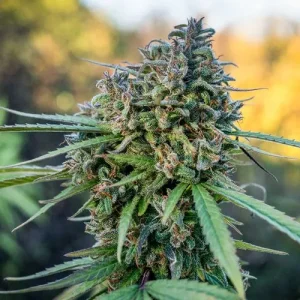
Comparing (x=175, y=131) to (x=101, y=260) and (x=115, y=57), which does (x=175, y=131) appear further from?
(x=115, y=57)

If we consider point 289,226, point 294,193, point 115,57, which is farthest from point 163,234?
point 115,57

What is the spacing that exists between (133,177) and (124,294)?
181 mm

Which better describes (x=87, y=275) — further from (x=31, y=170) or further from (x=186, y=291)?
(x=31, y=170)

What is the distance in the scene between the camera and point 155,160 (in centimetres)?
73

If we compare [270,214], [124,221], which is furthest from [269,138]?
[124,221]

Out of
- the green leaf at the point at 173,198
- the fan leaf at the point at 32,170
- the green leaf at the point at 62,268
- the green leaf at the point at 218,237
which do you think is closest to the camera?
the green leaf at the point at 218,237

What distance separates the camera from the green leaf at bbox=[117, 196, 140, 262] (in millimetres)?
635

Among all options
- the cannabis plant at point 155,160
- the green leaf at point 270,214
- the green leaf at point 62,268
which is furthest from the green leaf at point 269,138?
the green leaf at point 62,268

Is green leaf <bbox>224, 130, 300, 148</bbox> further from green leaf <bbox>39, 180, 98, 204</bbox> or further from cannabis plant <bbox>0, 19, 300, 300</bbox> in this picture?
green leaf <bbox>39, 180, 98, 204</bbox>

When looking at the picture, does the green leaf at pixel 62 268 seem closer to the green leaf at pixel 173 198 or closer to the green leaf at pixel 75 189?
the green leaf at pixel 75 189

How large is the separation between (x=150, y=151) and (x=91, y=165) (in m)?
0.10

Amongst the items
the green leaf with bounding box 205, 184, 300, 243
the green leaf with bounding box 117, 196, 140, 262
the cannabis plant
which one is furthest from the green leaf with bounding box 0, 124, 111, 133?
the green leaf with bounding box 205, 184, 300, 243

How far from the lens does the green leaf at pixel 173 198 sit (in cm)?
65

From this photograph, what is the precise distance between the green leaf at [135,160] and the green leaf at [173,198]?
A: 0.21ft
